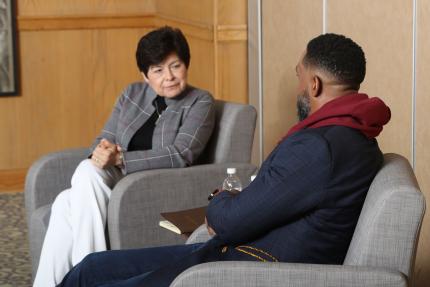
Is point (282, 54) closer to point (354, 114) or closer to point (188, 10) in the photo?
point (188, 10)

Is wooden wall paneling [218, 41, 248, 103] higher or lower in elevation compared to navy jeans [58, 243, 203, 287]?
higher

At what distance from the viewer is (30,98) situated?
297 inches

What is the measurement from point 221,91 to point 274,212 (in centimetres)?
327

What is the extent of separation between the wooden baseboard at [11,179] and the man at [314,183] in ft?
15.7

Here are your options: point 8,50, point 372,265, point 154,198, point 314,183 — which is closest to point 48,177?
point 154,198

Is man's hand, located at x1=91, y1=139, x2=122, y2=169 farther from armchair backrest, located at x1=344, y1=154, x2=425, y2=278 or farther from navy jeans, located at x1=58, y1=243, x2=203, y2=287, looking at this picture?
armchair backrest, located at x1=344, y1=154, x2=425, y2=278

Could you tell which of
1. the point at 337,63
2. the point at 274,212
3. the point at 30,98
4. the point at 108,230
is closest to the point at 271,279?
the point at 274,212

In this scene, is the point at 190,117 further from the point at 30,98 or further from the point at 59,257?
the point at 30,98

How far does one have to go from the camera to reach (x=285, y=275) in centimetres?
Answer: 259

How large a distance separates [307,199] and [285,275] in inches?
10.8

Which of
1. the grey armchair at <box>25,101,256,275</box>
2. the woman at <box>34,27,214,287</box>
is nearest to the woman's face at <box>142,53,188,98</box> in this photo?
the woman at <box>34,27,214,287</box>

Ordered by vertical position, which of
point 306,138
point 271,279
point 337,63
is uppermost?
point 337,63

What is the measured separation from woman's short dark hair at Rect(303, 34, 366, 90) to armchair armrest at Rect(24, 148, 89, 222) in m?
2.23

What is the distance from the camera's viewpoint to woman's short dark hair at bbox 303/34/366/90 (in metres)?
2.90
